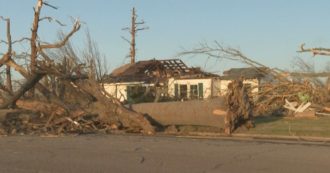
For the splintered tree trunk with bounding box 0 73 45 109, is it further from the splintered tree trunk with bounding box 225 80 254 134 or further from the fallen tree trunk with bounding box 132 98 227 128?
the splintered tree trunk with bounding box 225 80 254 134

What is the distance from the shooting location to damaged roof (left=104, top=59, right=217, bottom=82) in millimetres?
41500

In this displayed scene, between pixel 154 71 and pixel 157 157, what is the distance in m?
33.0

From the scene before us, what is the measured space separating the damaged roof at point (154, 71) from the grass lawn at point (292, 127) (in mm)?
19407

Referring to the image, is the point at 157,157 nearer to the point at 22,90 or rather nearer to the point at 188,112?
the point at 188,112

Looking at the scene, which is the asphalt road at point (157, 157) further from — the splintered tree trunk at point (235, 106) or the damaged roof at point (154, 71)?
the damaged roof at point (154, 71)

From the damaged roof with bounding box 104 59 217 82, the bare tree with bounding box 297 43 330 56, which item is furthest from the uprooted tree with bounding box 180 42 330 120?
the damaged roof with bounding box 104 59 217 82

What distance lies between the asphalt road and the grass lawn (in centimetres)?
464

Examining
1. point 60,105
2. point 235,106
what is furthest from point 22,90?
point 235,106

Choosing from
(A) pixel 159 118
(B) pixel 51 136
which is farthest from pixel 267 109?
(B) pixel 51 136

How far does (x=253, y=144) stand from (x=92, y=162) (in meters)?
4.39

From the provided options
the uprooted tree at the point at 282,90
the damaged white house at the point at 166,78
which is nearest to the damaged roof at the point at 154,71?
the damaged white house at the point at 166,78

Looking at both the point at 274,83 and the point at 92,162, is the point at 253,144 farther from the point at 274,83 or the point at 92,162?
the point at 274,83

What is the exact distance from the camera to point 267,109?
80.8 ft

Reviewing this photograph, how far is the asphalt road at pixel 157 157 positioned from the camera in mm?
9312
